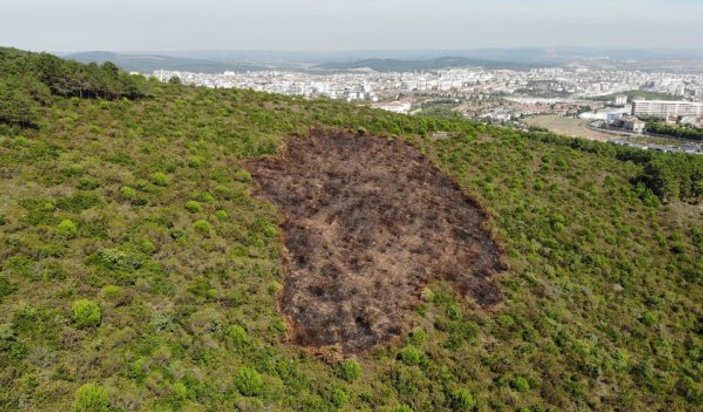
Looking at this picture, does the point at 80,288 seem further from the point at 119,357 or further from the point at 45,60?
the point at 45,60

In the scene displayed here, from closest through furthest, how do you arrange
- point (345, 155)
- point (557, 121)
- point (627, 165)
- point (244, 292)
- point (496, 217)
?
1. point (244, 292)
2. point (496, 217)
3. point (345, 155)
4. point (627, 165)
5. point (557, 121)

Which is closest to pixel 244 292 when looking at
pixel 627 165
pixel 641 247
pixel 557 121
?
pixel 641 247

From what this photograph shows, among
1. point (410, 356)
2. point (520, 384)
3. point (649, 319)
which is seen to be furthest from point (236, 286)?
point (649, 319)


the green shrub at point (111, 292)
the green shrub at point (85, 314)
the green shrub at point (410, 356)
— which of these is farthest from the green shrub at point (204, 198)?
the green shrub at point (410, 356)

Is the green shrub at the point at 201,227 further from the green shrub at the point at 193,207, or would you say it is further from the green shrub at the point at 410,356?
the green shrub at the point at 410,356

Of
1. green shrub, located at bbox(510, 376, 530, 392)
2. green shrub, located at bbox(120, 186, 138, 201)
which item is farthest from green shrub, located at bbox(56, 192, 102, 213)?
green shrub, located at bbox(510, 376, 530, 392)

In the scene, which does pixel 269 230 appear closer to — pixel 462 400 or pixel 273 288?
pixel 273 288
